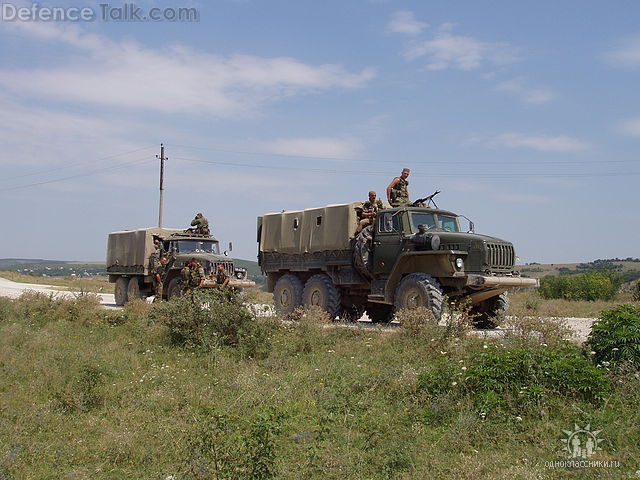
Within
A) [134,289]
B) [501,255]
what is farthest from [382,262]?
[134,289]

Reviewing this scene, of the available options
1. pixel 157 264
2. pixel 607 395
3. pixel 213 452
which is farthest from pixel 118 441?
pixel 157 264

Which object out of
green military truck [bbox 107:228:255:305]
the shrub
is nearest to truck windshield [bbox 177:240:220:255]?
green military truck [bbox 107:228:255:305]

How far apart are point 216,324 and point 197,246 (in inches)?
Answer: 390

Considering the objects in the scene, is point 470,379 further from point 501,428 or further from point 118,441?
point 118,441

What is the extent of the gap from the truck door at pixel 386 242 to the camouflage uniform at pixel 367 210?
1.81 ft

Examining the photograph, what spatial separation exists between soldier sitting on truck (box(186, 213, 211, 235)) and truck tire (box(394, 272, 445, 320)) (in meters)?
10.9

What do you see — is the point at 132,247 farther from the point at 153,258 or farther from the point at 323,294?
the point at 323,294

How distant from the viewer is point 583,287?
96.2ft

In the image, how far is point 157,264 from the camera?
74.4 ft

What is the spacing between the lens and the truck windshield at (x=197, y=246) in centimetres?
2234

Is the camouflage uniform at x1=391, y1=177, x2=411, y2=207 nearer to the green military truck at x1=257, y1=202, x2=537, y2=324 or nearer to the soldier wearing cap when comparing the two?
the green military truck at x1=257, y1=202, x2=537, y2=324

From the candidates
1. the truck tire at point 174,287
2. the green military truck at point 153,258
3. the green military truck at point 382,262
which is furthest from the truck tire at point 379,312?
the truck tire at point 174,287

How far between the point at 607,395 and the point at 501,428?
138cm

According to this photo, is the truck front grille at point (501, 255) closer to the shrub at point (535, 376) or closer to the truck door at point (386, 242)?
the truck door at point (386, 242)
